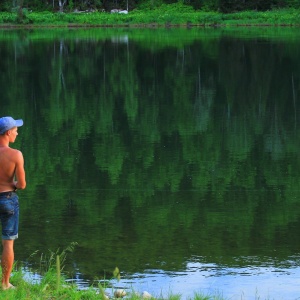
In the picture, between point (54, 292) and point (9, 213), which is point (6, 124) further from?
point (54, 292)

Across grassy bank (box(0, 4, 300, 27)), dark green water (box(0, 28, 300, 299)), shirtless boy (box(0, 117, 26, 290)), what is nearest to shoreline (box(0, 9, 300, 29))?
grassy bank (box(0, 4, 300, 27))

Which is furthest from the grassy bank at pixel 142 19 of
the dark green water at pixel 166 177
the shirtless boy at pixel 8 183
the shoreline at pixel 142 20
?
the shirtless boy at pixel 8 183

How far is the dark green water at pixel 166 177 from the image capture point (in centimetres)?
1264

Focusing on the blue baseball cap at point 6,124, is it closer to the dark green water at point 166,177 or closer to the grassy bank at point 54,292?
the grassy bank at point 54,292

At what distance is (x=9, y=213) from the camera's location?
378 inches

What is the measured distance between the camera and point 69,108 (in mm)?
30906

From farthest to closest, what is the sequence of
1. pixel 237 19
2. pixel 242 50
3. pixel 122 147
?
pixel 237 19, pixel 242 50, pixel 122 147

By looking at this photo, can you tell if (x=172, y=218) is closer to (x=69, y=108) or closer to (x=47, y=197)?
A: (x=47, y=197)

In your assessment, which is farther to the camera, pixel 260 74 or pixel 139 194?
pixel 260 74

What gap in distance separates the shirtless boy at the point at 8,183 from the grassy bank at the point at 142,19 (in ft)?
273

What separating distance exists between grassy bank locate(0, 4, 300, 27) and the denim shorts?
8332cm

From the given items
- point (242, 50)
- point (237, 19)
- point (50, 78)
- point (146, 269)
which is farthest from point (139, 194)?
point (237, 19)

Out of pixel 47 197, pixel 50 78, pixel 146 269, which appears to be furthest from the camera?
pixel 50 78

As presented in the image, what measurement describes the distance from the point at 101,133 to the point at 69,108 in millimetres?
5841
